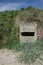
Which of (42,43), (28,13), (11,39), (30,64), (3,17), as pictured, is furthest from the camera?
(3,17)

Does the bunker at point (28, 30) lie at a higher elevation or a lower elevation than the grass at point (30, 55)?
higher

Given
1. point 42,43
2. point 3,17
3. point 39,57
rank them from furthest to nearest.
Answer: point 3,17, point 42,43, point 39,57

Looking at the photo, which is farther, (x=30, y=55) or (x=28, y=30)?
(x=28, y=30)

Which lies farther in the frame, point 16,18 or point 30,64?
point 16,18

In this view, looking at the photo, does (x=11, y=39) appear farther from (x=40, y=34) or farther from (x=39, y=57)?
(x=39, y=57)

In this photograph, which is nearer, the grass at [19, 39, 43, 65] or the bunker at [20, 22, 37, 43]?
the grass at [19, 39, 43, 65]

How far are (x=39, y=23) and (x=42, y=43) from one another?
12.3 ft

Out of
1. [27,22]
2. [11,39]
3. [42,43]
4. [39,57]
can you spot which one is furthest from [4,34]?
[39,57]

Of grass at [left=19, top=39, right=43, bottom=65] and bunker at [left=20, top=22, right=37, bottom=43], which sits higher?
bunker at [left=20, top=22, right=37, bottom=43]

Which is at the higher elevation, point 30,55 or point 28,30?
point 28,30

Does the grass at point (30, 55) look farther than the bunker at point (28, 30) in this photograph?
No

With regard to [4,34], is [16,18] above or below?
above

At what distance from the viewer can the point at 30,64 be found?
916 cm

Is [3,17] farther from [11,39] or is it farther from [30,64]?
[30,64]
